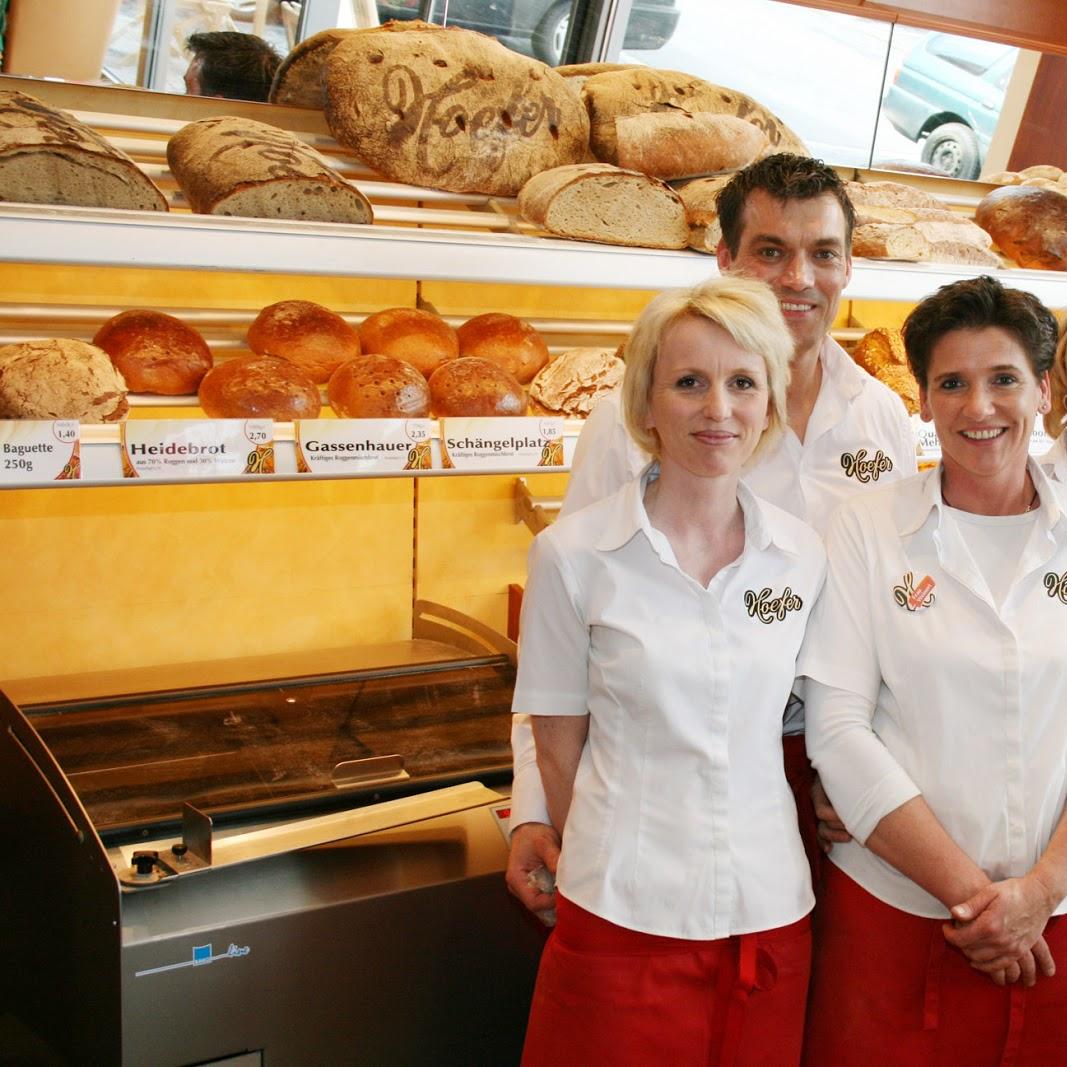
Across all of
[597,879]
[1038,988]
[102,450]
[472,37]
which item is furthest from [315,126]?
[1038,988]

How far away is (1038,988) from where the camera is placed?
61.9 inches

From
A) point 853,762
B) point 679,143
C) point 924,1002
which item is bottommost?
point 924,1002

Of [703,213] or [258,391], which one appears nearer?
[258,391]

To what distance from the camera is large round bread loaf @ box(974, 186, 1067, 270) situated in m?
2.72

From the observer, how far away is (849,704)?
5.12 feet

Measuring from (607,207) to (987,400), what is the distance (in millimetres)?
855

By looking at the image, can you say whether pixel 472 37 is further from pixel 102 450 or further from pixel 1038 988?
pixel 1038 988

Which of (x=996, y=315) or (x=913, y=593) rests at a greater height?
(x=996, y=315)

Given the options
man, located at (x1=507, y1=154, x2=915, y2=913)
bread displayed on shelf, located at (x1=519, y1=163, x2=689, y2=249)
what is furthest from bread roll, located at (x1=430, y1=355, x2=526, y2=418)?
man, located at (x1=507, y1=154, x2=915, y2=913)

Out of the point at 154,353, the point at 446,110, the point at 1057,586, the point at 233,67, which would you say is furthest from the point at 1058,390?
the point at 233,67

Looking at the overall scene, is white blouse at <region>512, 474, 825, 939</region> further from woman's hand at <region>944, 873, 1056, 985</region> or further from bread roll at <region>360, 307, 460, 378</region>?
bread roll at <region>360, 307, 460, 378</region>

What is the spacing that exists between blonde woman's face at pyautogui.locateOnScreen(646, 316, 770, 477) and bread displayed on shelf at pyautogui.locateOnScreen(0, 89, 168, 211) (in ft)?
2.97

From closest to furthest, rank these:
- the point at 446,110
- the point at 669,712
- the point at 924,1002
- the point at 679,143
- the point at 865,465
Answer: the point at 669,712, the point at 924,1002, the point at 865,465, the point at 446,110, the point at 679,143

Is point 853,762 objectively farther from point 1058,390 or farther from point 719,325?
point 1058,390
